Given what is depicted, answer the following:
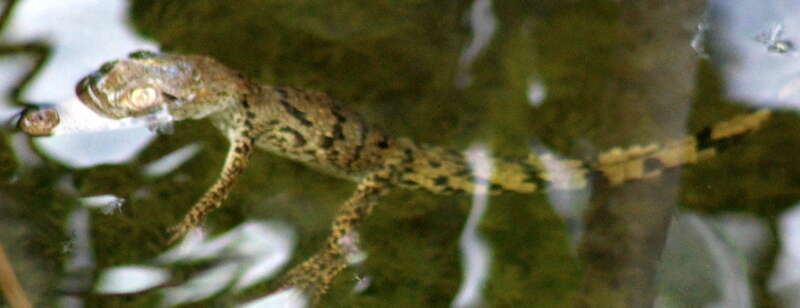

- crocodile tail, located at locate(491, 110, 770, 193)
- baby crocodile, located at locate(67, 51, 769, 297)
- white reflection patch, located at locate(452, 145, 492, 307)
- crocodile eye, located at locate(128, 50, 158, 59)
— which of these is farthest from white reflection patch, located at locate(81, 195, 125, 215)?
crocodile tail, located at locate(491, 110, 770, 193)

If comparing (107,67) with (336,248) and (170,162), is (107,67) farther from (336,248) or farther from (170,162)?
(336,248)

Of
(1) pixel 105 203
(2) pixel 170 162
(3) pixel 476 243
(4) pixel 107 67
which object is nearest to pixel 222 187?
(2) pixel 170 162

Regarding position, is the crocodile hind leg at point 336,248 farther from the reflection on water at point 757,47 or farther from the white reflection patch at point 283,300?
the reflection on water at point 757,47

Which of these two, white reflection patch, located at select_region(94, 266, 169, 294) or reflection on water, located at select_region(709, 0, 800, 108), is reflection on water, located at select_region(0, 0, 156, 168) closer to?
white reflection patch, located at select_region(94, 266, 169, 294)

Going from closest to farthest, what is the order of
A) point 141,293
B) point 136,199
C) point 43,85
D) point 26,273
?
1. point 26,273
2. point 141,293
3. point 136,199
4. point 43,85

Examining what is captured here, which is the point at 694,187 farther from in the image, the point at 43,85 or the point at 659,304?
the point at 43,85

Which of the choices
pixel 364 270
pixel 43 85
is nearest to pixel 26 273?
pixel 43 85

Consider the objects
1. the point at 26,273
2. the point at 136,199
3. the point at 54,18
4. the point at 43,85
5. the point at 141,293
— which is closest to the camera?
the point at 26,273
